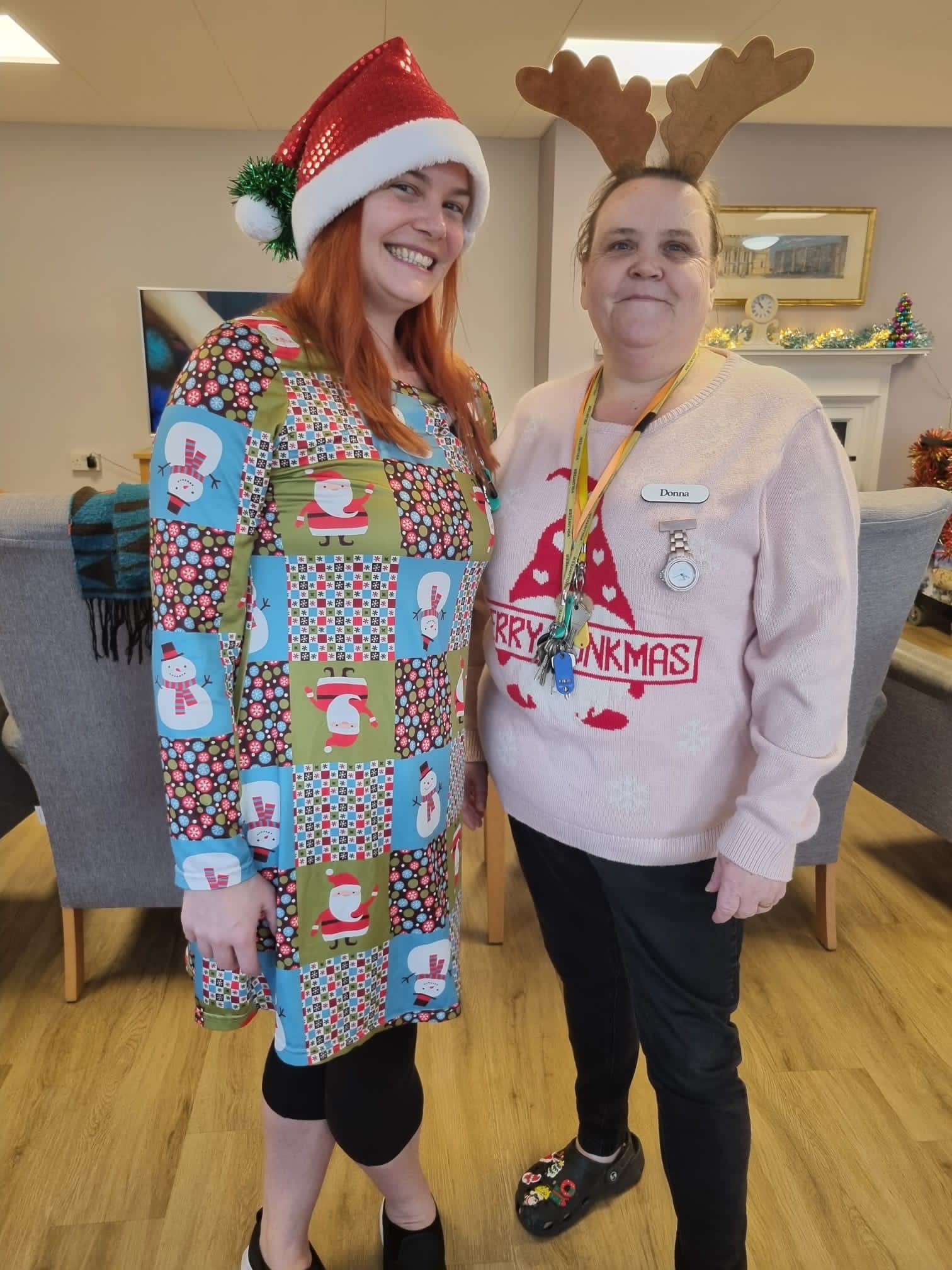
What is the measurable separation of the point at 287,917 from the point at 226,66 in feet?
12.9

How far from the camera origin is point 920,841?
237 centimetres

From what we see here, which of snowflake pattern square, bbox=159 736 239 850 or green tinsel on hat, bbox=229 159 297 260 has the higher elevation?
green tinsel on hat, bbox=229 159 297 260

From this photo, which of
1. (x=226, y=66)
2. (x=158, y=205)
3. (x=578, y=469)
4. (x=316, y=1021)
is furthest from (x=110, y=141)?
(x=316, y=1021)

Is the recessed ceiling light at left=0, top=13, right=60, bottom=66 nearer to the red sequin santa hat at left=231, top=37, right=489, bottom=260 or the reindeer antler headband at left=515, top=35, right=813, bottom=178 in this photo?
the red sequin santa hat at left=231, top=37, right=489, bottom=260

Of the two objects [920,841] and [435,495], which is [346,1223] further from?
[920,841]

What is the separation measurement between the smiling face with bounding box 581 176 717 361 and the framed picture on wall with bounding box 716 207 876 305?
4018mm

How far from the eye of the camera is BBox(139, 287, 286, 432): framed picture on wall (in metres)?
4.73

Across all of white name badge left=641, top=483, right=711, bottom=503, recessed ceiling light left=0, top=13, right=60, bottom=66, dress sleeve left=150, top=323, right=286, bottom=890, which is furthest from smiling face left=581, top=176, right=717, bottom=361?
recessed ceiling light left=0, top=13, right=60, bottom=66

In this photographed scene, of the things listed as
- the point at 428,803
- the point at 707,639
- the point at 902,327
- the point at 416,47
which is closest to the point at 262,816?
the point at 428,803

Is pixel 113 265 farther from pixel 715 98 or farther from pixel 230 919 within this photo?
pixel 230 919

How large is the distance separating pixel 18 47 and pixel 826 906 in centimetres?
436

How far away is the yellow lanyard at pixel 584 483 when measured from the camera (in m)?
0.97

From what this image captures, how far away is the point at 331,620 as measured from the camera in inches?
35.0

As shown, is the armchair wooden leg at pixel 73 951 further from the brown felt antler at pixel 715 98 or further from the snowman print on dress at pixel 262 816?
the brown felt antler at pixel 715 98
